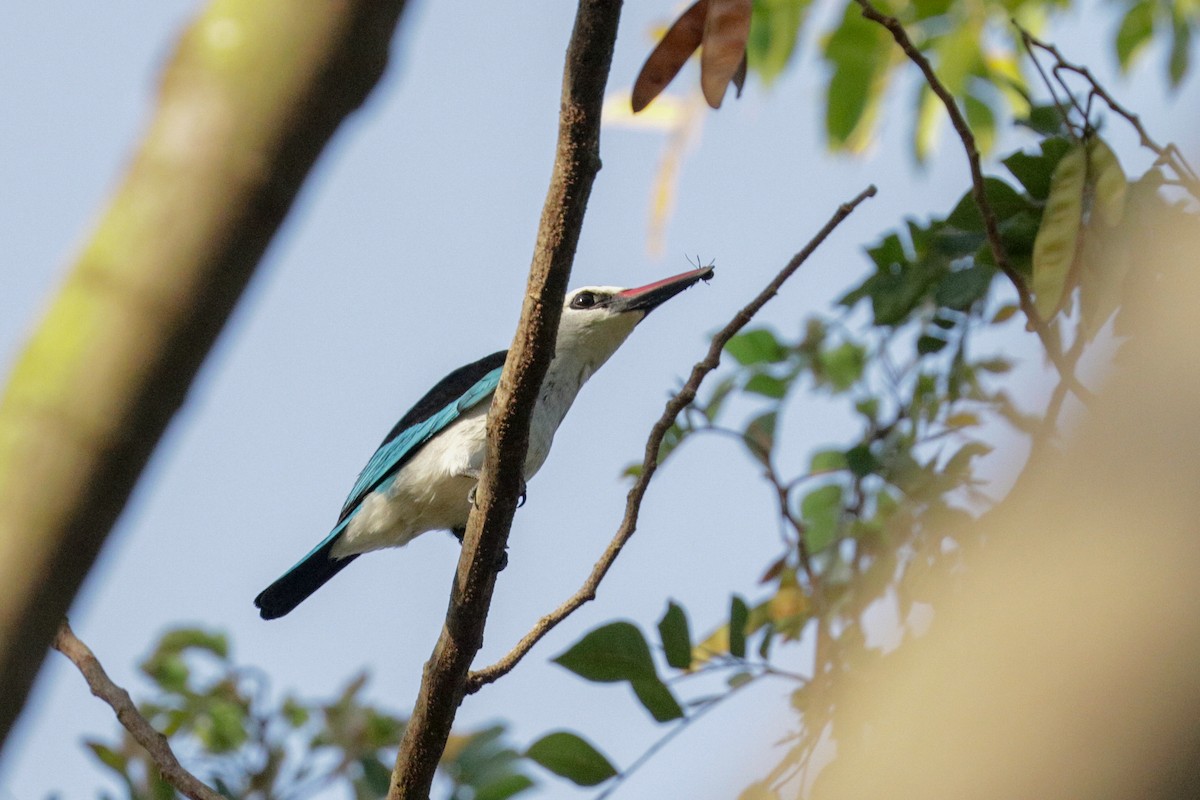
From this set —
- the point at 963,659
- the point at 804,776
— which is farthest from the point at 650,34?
the point at 963,659

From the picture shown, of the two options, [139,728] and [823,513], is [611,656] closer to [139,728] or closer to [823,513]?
[139,728]

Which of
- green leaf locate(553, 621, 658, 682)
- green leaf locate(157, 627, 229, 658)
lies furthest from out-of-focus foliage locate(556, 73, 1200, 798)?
green leaf locate(157, 627, 229, 658)

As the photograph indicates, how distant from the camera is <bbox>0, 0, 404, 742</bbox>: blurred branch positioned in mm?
832

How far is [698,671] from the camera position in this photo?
10.3ft

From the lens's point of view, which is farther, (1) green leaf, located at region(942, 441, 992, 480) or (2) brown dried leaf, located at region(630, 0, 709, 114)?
(1) green leaf, located at region(942, 441, 992, 480)

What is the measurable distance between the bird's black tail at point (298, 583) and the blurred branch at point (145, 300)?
3749 mm

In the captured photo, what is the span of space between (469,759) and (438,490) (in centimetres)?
94

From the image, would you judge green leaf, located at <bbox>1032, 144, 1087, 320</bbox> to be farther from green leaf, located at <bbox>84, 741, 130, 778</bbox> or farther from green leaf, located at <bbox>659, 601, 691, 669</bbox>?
green leaf, located at <bbox>84, 741, 130, 778</bbox>

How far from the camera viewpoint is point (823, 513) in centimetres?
411

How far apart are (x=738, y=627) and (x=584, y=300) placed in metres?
2.02

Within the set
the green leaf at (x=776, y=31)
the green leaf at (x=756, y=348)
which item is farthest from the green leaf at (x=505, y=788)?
the green leaf at (x=776, y=31)

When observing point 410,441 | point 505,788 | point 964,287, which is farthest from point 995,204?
point 410,441

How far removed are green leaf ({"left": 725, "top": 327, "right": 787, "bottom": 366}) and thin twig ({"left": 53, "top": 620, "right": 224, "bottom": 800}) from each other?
1.96m

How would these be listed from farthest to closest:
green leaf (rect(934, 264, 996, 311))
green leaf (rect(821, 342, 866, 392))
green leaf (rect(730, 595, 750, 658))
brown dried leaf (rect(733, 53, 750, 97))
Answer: green leaf (rect(821, 342, 866, 392))
green leaf (rect(934, 264, 996, 311))
green leaf (rect(730, 595, 750, 658))
brown dried leaf (rect(733, 53, 750, 97))
